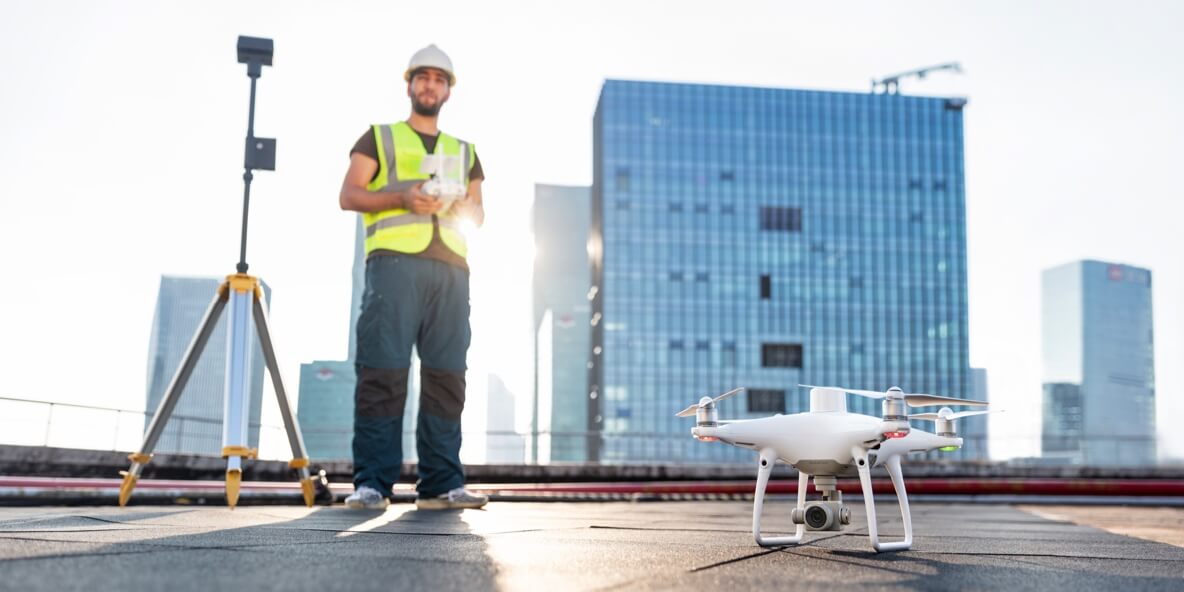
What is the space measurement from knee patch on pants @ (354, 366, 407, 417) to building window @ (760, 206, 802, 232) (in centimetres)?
8544

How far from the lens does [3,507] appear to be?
5.03m

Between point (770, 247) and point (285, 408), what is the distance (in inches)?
3343

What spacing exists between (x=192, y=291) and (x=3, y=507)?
14587cm

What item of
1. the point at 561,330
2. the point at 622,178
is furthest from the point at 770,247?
the point at 561,330

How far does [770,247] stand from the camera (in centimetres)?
8875

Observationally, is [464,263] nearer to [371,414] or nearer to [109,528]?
[371,414]

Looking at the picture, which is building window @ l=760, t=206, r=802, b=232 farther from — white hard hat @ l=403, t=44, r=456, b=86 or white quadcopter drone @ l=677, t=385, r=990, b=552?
white quadcopter drone @ l=677, t=385, r=990, b=552

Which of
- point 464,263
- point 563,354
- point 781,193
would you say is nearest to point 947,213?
point 781,193

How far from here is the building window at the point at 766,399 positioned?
8656cm

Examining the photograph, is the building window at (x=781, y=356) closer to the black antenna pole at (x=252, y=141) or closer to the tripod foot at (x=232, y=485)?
the black antenna pole at (x=252, y=141)

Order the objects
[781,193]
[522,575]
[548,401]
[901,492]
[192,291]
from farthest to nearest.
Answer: [548,401] → [192,291] → [781,193] → [901,492] → [522,575]

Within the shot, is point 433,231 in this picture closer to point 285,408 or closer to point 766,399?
point 285,408

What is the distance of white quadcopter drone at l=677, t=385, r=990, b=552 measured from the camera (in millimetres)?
2564

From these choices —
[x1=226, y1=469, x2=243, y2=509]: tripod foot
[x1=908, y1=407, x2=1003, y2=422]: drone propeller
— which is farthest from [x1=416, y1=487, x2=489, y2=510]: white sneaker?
[x1=908, y1=407, x2=1003, y2=422]: drone propeller
